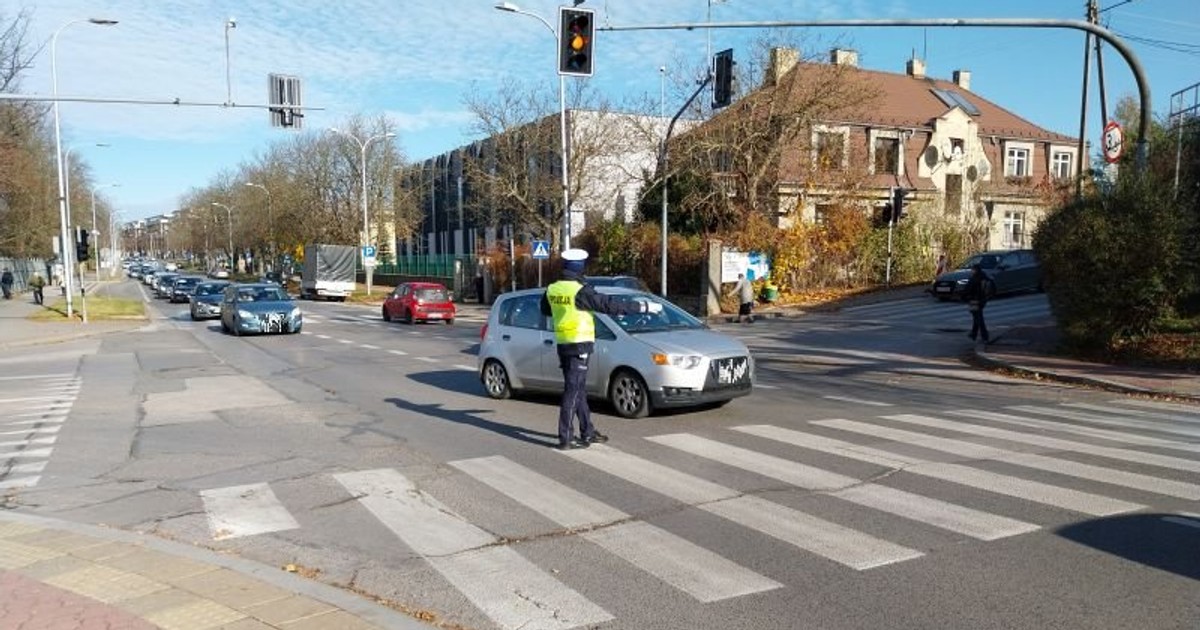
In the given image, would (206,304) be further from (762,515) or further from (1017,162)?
(1017,162)

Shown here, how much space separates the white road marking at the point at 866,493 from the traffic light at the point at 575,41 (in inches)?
322

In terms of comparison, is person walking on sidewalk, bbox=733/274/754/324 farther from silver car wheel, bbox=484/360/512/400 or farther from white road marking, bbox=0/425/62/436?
white road marking, bbox=0/425/62/436

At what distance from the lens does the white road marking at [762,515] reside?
543cm

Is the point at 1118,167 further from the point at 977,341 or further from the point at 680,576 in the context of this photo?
the point at 680,576

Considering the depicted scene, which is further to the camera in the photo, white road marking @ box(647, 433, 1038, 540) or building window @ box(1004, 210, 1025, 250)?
building window @ box(1004, 210, 1025, 250)

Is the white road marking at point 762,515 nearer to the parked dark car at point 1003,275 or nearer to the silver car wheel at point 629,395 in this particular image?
the silver car wheel at point 629,395

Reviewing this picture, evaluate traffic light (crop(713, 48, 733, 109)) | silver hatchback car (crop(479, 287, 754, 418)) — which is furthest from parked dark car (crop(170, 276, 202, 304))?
silver hatchback car (crop(479, 287, 754, 418))

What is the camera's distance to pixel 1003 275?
30609 millimetres

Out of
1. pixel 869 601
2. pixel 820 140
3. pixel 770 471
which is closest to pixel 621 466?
pixel 770 471

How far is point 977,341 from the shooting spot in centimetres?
1981

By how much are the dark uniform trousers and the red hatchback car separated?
2476 cm

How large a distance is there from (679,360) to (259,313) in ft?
65.5

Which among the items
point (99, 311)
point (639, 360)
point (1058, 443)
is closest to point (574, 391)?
point (639, 360)

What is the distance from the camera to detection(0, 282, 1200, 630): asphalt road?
4.78 m
